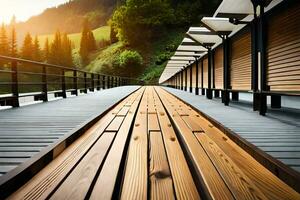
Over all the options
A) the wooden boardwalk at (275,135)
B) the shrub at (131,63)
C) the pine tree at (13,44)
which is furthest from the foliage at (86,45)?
the wooden boardwalk at (275,135)

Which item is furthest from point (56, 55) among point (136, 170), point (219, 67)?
point (136, 170)

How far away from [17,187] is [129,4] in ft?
256

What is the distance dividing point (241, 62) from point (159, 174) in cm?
644

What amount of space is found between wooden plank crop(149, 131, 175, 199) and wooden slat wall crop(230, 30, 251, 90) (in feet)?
16.6

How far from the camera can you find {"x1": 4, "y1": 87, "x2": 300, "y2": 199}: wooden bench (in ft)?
6.06

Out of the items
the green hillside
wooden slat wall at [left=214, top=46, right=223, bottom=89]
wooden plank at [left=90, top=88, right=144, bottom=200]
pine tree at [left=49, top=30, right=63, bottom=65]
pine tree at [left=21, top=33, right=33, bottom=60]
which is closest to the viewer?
wooden plank at [left=90, top=88, right=144, bottom=200]

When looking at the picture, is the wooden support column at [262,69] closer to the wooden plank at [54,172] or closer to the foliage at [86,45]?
the wooden plank at [54,172]

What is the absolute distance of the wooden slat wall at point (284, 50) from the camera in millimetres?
5226

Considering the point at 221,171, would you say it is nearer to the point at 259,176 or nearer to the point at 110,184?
the point at 259,176

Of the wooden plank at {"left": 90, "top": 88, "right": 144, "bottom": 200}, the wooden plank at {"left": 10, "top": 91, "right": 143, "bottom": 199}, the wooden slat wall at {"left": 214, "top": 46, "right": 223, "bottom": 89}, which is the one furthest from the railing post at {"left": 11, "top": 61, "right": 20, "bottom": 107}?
the wooden slat wall at {"left": 214, "top": 46, "right": 223, "bottom": 89}

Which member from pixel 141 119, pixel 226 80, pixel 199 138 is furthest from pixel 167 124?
pixel 226 80

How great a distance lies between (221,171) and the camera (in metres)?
2.19

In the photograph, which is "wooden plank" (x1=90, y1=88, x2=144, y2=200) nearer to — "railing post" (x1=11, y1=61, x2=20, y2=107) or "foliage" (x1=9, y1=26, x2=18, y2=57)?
"railing post" (x1=11, y1=61, x2=20, y2=107)

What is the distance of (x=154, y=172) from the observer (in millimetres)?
2227
